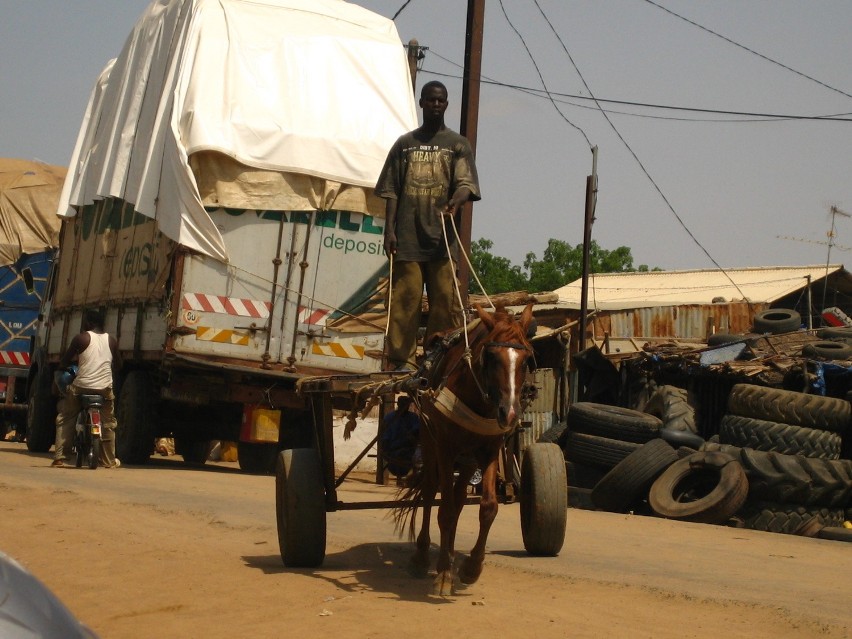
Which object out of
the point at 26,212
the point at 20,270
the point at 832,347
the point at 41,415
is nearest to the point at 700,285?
the point at 26,212

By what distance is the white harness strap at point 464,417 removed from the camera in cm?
658

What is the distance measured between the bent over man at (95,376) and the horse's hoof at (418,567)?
8.30m

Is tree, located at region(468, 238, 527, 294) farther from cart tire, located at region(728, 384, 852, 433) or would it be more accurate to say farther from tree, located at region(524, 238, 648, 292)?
cart tire, located at region(728, 384, 852, 433)

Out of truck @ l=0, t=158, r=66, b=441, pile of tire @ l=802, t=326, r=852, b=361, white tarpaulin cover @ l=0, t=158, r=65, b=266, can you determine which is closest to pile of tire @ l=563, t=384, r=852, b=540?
pile of tire @ l=802, t=326, r=852, b=361

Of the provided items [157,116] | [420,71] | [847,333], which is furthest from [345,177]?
[420,71]

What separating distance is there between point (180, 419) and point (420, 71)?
1108cm

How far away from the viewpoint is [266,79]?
1437 cm

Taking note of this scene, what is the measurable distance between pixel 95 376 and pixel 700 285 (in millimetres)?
30361

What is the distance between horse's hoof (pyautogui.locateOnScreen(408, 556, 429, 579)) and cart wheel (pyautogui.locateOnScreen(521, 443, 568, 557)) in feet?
2.98

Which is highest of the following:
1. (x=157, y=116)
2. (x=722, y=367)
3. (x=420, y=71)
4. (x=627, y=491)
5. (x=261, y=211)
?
(x=420, y=71)

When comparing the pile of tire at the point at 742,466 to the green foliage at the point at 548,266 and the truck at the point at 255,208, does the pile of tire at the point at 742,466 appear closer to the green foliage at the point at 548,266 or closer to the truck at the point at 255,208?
the truck at the point at 255,208

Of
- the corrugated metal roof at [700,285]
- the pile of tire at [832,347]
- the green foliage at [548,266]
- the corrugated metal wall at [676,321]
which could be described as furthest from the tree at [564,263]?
the pile of tire at [832,347]

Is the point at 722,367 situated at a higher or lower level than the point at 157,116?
lower

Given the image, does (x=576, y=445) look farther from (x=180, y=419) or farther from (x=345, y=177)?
(x=180, y=419)
